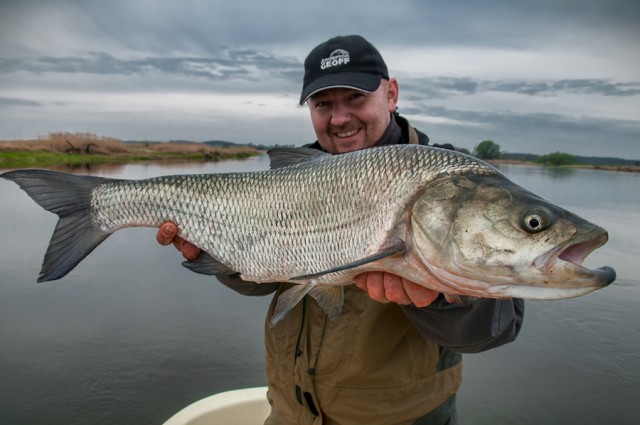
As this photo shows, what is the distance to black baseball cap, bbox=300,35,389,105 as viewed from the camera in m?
3.10

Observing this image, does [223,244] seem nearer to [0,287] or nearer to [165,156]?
[0,287]

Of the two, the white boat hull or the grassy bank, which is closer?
the white boat hull

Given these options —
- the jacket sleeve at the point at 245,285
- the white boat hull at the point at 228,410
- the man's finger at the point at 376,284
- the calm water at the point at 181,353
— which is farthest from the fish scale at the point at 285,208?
the calm water at the point at 181,353

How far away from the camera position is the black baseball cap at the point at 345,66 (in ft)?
10.2

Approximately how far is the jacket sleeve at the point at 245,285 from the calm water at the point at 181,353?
2.53 meters

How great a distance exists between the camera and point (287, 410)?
2695mm

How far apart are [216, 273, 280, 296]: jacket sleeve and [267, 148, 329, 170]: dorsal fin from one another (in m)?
0.74

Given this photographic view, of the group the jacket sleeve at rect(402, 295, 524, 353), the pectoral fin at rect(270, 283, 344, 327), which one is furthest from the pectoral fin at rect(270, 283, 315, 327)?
the jacket sleeve at rect(402, 295, 524, 353)

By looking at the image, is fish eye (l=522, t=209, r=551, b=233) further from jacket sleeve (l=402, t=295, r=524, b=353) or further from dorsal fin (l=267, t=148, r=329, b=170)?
dorsal fin (l=267, t=148, r=329, b=170)

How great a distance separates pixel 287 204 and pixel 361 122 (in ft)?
3.94

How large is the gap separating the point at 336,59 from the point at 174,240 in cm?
158

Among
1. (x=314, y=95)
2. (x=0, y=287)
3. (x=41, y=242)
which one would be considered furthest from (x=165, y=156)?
(x=314, y=95)

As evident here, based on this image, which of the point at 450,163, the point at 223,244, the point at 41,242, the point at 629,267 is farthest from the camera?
the point at 41,242

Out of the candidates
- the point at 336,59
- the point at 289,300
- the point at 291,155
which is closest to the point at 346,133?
the point at 336,59
